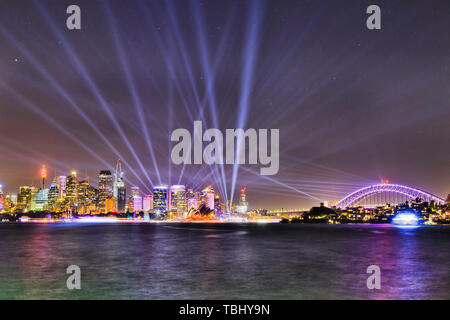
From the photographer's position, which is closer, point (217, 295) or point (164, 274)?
point (217, 295)

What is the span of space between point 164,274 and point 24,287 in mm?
12838

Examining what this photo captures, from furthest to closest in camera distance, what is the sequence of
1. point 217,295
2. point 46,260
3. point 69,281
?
point 46,260 → point 69,281 → point 217,295

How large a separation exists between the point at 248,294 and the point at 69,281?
16786 mm

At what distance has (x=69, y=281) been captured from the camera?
34.8m
